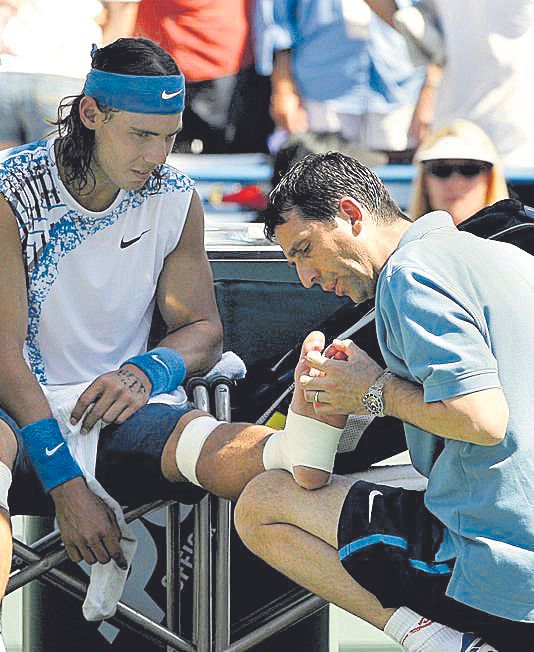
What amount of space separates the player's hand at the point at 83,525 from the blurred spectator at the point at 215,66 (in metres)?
2.62

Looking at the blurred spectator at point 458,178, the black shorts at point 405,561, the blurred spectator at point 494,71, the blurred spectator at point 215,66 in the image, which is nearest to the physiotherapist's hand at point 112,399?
the black shorts at point 405,561

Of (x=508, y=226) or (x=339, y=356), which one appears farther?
(x=508, y=226)

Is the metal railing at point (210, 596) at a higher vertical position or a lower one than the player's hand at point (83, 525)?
lower

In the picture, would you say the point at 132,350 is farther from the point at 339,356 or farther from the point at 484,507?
the point at 484,507

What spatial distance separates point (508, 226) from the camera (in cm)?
261

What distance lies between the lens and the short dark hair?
7.87 feet

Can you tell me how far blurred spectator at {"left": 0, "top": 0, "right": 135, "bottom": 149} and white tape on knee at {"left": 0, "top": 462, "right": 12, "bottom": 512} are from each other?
7.18 feet

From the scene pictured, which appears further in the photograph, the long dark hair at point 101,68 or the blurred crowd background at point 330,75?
the blurred crowd background at point 330,75

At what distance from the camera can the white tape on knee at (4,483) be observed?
2479 mm

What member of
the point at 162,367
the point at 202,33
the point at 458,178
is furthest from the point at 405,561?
the point at 202,33

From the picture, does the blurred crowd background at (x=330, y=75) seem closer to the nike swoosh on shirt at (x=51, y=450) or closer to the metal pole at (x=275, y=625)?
the metal pole at (x=275, y=625)

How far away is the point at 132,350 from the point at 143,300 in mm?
115

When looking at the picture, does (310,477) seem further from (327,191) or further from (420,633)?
(327,191)

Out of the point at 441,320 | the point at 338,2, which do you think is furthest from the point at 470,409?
the point at 338,2
